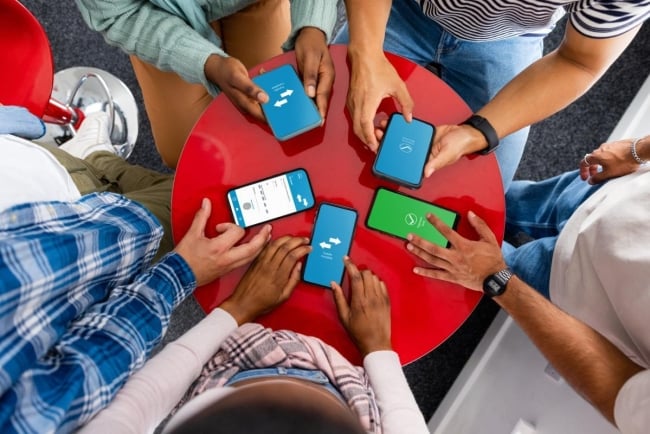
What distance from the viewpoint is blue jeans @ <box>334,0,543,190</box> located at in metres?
0.99

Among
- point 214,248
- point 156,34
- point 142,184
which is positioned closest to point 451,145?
point 214,248

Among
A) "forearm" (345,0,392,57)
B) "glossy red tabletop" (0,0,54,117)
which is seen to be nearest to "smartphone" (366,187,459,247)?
"forearm" (345,0,392,57)

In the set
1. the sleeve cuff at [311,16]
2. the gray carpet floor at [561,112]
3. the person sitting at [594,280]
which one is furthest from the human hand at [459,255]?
the gray carpet floor at [561,112]

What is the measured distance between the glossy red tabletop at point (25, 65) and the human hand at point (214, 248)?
0.38 m

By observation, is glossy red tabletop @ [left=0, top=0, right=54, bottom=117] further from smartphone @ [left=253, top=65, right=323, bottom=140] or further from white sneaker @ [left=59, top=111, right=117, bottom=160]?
smartphone @ [left=253, top=65, right=323, bottom=140]

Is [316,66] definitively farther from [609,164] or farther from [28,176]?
[609,164]

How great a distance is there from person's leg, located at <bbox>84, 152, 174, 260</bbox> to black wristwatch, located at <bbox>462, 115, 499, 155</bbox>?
1.80 ft

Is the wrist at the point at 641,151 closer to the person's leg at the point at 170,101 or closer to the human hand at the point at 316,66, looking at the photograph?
the human hand at the point at 316,66

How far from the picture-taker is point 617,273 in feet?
2.21

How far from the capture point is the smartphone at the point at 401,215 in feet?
2.50

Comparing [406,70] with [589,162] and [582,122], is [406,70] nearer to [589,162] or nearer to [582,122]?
[589,162]

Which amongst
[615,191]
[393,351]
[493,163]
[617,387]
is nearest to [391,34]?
[493,163]

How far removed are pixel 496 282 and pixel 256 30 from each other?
69 cm

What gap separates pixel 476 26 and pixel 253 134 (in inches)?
17.2
